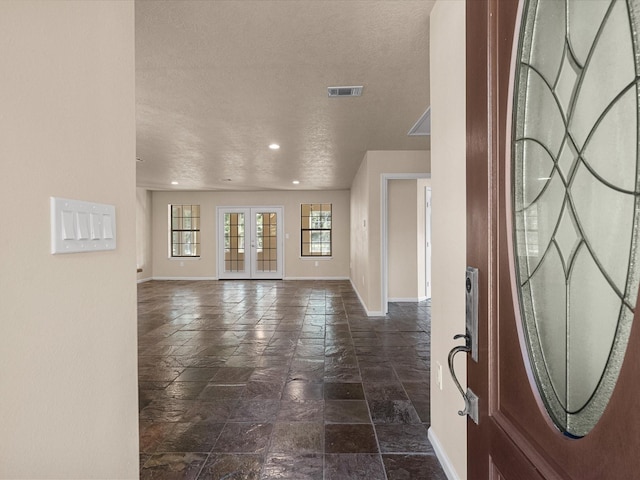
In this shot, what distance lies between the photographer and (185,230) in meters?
9.95

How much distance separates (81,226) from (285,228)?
29.2 feet

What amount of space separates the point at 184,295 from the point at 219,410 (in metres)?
5.47

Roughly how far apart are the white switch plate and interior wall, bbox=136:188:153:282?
9.02 m

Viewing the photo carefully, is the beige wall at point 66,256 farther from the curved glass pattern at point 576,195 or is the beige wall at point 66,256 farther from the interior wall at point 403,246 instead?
the interior wall at point 403,246

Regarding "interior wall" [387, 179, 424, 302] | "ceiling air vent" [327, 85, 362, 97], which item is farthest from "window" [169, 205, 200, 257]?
"ceiling air vent" [327, 85, 362, 97]

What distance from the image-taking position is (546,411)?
2.02 ft

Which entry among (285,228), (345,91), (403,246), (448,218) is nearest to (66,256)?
(448,218)

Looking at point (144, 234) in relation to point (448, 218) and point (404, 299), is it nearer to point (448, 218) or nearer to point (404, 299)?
point (404, 299)

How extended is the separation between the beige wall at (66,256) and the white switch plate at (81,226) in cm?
2

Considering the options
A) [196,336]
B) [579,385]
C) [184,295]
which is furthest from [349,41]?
[184,295]

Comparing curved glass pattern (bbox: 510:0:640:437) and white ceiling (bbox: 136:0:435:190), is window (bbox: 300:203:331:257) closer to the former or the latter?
white ceiling (bbox: 136:0:435:190)

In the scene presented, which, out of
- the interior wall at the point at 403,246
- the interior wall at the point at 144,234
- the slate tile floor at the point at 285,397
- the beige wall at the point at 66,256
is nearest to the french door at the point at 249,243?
the interior wall at the point at 144,234

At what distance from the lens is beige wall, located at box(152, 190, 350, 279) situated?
382 inches

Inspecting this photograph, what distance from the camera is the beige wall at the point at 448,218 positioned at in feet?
5.04
